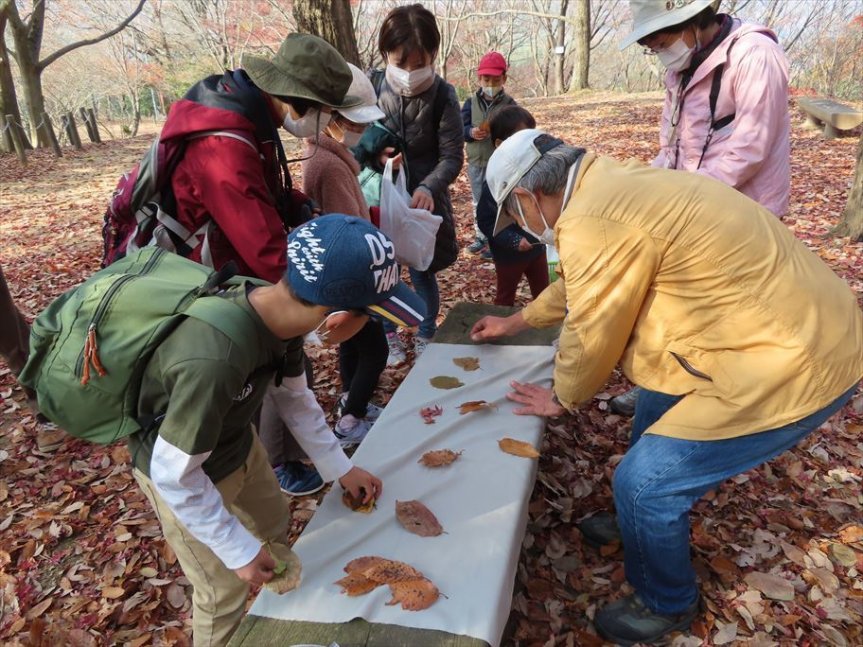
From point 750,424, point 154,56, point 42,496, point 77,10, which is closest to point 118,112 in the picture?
point 154,56

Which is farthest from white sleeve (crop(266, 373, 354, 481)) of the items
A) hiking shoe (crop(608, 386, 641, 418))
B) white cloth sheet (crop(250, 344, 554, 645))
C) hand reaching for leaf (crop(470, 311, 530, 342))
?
hiking shoe (crop(608, 386, 641, 418))

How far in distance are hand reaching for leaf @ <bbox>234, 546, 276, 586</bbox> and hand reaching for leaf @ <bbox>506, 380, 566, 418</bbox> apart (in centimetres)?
135

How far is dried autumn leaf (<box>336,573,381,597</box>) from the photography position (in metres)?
1.74

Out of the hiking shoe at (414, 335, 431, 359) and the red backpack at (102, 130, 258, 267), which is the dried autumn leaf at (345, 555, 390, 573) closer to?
the red backpack at (102, 130, 258, 267)

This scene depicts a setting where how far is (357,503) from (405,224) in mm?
1652

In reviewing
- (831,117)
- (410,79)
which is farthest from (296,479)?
(831,117)

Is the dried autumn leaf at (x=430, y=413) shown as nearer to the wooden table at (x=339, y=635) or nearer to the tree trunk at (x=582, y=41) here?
the wooden table at (x=339, y=635)

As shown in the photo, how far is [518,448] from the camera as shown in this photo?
236 cm

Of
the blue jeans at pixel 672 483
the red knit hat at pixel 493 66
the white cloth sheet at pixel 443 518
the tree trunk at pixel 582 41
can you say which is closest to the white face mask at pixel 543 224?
the blue jeans at pixel 672 483

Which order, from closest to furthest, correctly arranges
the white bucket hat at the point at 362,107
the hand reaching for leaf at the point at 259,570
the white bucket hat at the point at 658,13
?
the hand reaching for leaf at the point at 259,570 < the white bucket hat at the point at 362,107 < the white bucket hat at the point at 658,13

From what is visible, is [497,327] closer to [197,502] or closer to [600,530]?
[600,530]

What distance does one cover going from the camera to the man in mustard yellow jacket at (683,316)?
1.69m

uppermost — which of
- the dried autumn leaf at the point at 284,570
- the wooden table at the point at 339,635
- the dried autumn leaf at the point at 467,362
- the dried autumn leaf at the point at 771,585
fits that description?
the dried autumn leaf at the point at 284,570

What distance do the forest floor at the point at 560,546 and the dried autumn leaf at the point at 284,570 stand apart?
0.94 meters
